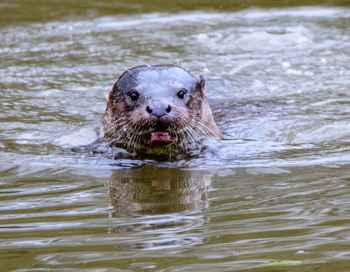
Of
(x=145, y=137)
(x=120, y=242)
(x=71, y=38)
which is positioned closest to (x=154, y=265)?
(x=120, y=242)

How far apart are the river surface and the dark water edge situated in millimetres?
73

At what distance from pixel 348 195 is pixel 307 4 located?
7.35 metres

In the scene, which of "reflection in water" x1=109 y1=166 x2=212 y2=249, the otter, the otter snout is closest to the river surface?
"reflection in water" x1=109 y1=166 x2=212 y2=249

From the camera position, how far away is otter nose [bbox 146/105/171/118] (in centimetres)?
417

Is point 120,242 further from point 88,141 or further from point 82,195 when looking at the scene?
point 88,141

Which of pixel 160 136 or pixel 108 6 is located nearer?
pixel 160 136

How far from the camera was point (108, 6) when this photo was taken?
1027cm

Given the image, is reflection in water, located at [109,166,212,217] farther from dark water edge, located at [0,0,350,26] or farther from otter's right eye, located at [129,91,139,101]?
dark water edge, located at [0,0,350,26]

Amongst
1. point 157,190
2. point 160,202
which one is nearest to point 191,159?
point 157,190

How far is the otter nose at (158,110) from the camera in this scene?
13.7ft

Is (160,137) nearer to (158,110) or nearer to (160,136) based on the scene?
→ (160,136)

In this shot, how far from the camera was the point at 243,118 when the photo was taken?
5.70 metres

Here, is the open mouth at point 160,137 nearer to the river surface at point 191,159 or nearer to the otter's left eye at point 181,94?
the river surface at point 191,159

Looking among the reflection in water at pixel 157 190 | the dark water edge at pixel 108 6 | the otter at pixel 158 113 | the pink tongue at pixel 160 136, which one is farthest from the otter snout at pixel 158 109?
the dark water edge at pixel 108 6
